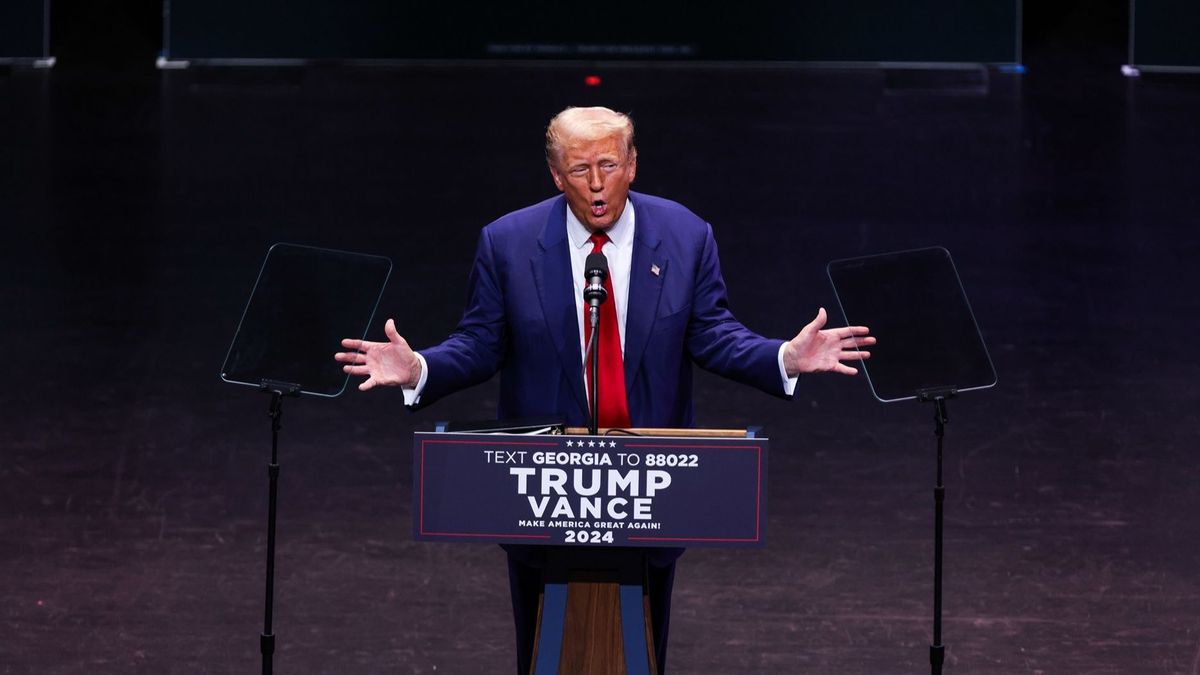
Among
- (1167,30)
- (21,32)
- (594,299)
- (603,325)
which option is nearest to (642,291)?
(603,325)

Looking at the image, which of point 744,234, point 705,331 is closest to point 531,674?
point 705,331

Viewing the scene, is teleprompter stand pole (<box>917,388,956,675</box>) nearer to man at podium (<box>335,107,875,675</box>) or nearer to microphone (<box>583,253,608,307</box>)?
man at podium (<box>335,107,875,675</box>)

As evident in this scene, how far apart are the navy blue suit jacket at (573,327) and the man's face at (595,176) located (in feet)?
0.31

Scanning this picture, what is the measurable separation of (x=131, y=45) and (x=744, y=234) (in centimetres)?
607

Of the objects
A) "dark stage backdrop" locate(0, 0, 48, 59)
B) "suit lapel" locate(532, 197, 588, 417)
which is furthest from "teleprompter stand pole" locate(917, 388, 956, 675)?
"dark stage backdrop" locate(0, 0, 48, 59)

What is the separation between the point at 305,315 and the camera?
384 centimetres

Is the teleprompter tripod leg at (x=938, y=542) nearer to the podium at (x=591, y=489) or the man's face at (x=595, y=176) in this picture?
the podium at (x=591, y=489)

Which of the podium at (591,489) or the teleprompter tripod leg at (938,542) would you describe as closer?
the podium at (591,489)

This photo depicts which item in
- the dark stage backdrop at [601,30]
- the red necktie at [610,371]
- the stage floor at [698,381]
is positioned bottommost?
the stage floor at [698,381]

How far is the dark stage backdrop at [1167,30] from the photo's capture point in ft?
39.7

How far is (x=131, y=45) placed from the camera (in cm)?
1306

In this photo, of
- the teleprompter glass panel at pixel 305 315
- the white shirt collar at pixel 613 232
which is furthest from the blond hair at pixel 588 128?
the teleprompter glass panel at pixel 305 315

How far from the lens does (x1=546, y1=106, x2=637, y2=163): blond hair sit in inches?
139

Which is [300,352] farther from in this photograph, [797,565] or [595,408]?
[797,565]
